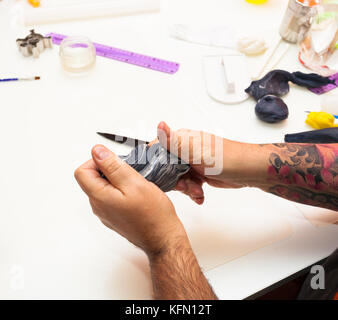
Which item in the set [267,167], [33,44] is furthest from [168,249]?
[33,44]

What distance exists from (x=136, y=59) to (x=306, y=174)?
726mm

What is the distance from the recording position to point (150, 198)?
0.69 metres

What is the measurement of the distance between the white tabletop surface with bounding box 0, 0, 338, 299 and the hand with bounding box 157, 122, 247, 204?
5 centimetres

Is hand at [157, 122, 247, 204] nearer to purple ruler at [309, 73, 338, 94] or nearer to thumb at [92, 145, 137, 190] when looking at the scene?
thumb at [92, 145, 137, 190]

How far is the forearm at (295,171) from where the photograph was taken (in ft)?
2.68

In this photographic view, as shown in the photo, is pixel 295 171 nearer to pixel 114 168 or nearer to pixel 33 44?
pixel 114 168

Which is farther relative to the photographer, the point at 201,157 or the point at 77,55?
the point at 77,55

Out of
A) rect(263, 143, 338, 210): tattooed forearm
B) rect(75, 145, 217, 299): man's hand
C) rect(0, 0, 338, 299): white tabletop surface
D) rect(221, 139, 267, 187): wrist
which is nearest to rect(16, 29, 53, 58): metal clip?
rect(0, 0, 338, 299): white tabletop surface

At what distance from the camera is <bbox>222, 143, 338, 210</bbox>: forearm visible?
0.82m

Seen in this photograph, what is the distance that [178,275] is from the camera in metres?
0.68
